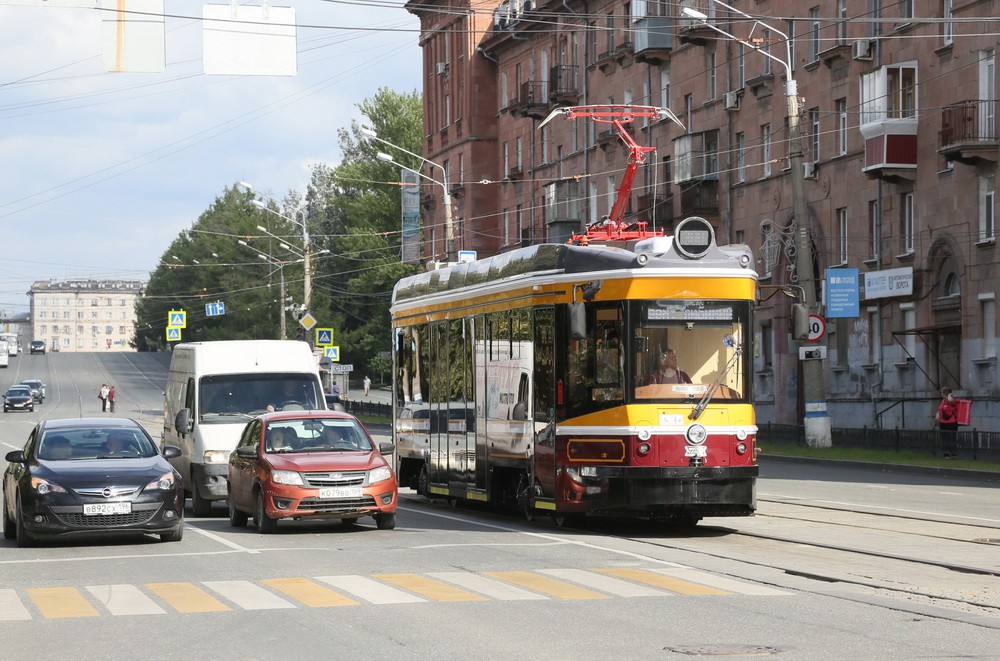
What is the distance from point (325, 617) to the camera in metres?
11.5

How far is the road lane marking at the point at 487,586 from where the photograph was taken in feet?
40.9

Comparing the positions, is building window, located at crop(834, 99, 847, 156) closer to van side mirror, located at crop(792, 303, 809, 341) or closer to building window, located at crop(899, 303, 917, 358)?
building window, located at crop(899, 303, 917, 358)

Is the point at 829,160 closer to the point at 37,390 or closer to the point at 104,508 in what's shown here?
the point at 104,508

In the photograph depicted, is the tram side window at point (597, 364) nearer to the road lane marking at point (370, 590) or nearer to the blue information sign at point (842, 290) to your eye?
the road lane marking at point (370, 590)

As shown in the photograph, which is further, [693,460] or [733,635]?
[693,460]

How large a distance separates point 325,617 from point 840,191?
37509 mm

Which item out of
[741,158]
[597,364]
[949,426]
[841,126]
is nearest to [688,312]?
[597,364]

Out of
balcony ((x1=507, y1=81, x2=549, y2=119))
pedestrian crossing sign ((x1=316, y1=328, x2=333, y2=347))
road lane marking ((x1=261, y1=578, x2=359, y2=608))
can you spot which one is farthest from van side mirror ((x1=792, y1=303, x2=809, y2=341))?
balcony ((x1=507, y1=81, x2=549, y2=119))

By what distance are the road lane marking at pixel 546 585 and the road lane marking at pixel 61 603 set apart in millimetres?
3367

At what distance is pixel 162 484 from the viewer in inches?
691

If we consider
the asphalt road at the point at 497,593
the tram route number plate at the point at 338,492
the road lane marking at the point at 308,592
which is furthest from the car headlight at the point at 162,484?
the road lane marking at the point at 308,592

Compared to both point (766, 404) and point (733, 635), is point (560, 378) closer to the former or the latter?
point (733, 635)

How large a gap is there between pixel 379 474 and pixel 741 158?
117 feet

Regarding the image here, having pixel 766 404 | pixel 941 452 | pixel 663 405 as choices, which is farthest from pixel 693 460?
pixel 766 404
